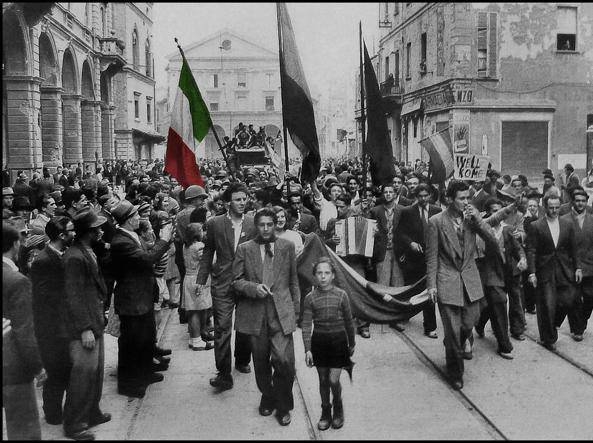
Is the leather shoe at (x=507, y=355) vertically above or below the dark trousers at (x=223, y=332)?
below

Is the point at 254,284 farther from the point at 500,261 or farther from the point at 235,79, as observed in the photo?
the point at 235,79

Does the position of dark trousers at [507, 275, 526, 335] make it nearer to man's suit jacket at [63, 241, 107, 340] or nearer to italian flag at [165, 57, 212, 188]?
italian flag at [165, 57, 212, 188]

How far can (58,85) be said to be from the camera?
1028 inches

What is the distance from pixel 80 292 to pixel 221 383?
170 cm

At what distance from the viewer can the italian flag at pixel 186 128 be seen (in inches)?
320

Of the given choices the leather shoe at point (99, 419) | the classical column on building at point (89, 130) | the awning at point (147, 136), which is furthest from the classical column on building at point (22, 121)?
the awning at point (147, 136)

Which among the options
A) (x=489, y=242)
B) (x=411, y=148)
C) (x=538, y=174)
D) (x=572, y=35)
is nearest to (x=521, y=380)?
(x=489, y=242)

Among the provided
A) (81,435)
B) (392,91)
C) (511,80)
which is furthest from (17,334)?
(392,91)

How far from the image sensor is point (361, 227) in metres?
8.02

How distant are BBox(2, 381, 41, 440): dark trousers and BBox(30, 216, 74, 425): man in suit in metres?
1.08

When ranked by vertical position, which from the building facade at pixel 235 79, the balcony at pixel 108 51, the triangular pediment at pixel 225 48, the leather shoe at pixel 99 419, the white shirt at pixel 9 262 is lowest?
the leather shoe at pixel 99 419

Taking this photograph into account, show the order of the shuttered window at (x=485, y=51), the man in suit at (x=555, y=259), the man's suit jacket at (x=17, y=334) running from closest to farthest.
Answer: the man's suit jacket at (x=17, y=334)
the man in suit at (x=555, y=259)
the shuttered window at (x=485, y=51)

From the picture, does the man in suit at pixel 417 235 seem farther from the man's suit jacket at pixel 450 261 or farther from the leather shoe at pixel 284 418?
the leather shoe at pixel 284 418

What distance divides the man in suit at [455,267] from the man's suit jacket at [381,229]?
5.47 ft
